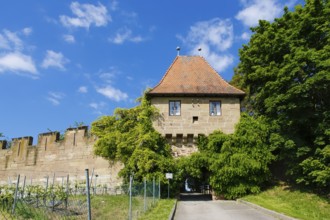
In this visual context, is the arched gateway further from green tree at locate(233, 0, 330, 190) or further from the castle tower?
green tree at locate(233, 0, 330, 190)

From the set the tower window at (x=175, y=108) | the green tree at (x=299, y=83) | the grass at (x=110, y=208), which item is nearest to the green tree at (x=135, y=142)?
the tower window at (x=175, y=108)

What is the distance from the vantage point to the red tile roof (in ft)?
84.3

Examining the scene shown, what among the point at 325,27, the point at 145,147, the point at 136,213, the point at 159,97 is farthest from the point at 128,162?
the point at 325,27

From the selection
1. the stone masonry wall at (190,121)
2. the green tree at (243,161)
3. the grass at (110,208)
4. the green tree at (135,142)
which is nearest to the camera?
the grass at (110,208)

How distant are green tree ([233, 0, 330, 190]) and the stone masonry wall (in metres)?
2.53

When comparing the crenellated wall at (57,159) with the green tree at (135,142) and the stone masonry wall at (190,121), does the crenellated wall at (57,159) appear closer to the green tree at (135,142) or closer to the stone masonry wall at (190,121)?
the green tree at (135,142)

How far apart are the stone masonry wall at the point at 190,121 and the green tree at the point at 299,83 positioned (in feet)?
8.31

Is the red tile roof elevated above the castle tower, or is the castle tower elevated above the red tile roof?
the red tile roof

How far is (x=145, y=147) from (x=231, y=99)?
7.03 meters

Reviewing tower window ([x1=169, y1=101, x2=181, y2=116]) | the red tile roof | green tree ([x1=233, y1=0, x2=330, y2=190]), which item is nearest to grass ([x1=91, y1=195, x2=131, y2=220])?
tower window ([x1=169, y1=101, x2=181, y2=116])

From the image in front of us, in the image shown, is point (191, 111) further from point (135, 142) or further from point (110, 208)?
point (110, 208)

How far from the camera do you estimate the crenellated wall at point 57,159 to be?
2750 centimetres

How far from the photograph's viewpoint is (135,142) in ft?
80.0

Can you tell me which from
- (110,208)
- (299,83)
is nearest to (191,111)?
(299,83)
